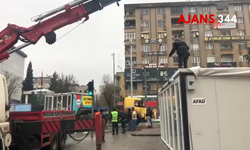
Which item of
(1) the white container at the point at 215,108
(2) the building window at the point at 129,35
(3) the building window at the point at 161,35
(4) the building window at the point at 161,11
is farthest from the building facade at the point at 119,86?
(1) the white container at the point at 215,108

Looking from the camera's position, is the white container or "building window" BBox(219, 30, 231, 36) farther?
"building window" BBox(219, 30, 231, 36)

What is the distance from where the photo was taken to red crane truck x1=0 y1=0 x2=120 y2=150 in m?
6.14

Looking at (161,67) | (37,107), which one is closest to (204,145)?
Result: (37,107)

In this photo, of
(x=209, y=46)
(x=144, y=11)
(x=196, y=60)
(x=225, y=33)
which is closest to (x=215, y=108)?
(x=196, y=60)

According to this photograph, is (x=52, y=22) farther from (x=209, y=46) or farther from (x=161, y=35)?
(x=209, y=46)

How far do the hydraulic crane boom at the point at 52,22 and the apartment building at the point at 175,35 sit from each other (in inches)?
1687

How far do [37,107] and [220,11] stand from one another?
168 ft

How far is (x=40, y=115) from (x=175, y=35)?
53626mm

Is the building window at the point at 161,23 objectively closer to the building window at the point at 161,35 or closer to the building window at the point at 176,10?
the building window at the point at 161,35

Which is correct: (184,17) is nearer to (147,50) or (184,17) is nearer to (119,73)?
(147,50)

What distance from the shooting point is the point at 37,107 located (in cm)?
2262

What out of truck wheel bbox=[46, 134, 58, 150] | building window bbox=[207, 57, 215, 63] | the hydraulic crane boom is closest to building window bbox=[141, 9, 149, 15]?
building window bbox=[207, 57, 215, 63]

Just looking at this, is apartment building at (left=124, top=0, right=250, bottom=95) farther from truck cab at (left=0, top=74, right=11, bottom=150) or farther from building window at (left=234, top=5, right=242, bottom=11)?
truck cab at (left=0, top=74, right=11, bottom=150)

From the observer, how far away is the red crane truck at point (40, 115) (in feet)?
20.1
